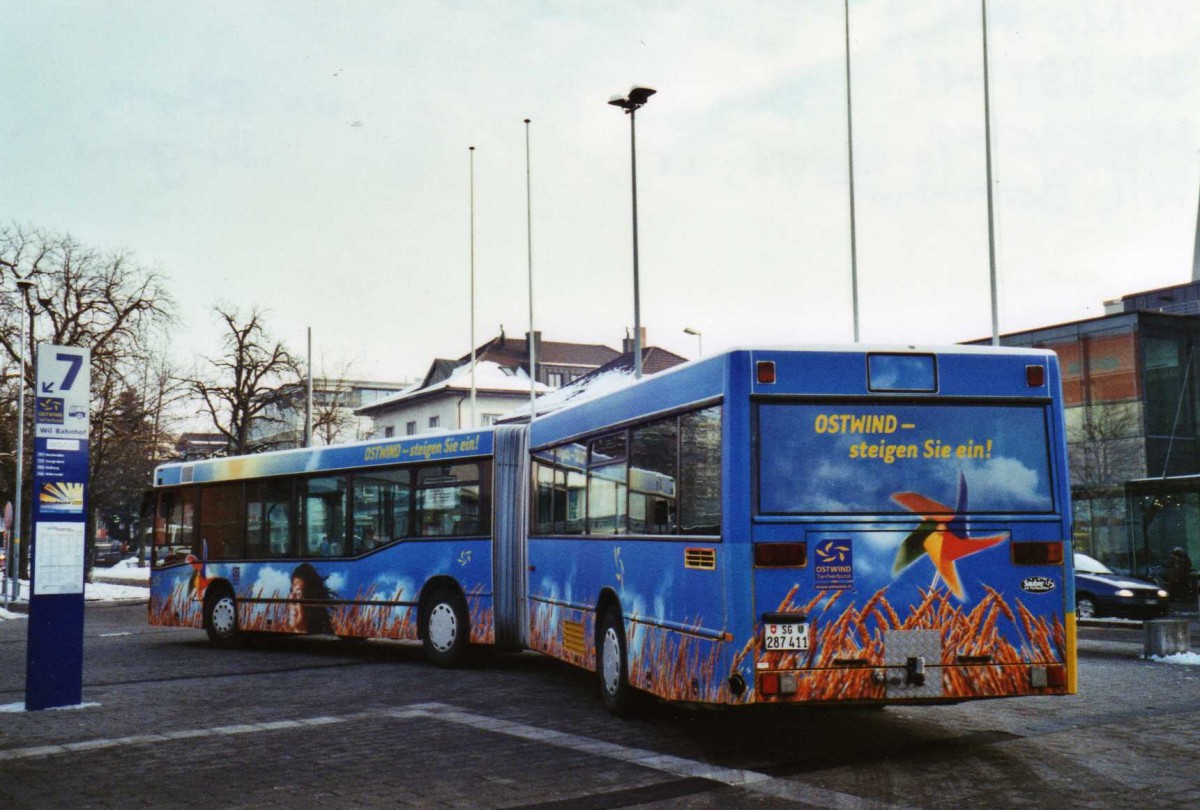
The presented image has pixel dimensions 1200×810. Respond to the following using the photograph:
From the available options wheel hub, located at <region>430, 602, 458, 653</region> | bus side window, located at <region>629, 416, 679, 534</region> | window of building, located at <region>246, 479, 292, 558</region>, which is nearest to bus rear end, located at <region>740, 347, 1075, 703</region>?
bus side window, located at <region>629, 416, 679, 534</region>

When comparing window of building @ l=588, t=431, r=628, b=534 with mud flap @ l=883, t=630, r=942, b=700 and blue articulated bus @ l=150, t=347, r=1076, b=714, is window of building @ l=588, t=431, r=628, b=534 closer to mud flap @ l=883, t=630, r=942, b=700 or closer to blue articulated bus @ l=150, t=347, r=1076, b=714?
blue articulated bus @ l=150, t=347, r=1076, b=714

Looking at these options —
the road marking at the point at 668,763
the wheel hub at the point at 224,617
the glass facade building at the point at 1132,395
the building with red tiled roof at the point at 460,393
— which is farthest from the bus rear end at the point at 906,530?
the building with red tiled roof at the point at 460,393

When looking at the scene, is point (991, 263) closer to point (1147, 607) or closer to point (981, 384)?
point (1147, 607)

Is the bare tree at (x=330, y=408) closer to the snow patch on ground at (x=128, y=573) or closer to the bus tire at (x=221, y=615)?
the snow patch on ground at (x=128, y=573)

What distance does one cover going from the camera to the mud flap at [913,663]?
8.38 m

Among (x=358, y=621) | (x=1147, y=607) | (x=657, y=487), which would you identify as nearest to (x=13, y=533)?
(x=358, y=621)

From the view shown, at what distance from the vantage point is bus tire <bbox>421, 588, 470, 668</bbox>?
15.1 metres

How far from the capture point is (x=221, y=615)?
18.9 meters

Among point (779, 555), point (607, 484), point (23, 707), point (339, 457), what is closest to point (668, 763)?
point (779, 555)

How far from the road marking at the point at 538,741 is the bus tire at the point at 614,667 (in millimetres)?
800

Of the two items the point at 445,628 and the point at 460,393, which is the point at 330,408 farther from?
the point at 445,628

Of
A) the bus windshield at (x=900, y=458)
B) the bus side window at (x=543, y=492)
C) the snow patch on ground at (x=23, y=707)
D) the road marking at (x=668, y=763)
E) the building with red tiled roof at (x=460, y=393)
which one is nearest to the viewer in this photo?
the road marking at (x=668, y=763)

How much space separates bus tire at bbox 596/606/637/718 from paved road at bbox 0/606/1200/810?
164 millimetres

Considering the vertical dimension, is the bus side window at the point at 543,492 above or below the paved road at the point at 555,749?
above
